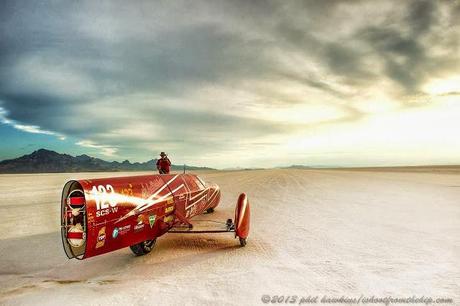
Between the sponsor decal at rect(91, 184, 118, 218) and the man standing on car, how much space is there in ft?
26.5

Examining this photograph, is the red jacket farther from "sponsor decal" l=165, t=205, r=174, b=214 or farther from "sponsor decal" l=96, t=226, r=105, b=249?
"sponsor decal" l=96, t=226, r=105, b=249

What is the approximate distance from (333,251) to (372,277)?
1754 mm

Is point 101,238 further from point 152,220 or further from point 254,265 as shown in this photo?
point 254,265

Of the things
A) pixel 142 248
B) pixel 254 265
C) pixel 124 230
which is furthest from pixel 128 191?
pixel 254 265

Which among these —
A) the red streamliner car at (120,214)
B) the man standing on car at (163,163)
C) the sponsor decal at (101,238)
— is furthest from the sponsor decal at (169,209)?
the man standing on car at (163,163)

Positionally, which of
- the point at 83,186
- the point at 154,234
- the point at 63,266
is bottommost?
the point at 63,266

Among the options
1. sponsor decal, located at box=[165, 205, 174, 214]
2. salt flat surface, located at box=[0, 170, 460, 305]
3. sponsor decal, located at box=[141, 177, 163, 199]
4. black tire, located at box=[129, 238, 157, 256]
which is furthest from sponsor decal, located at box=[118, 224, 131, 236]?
sponsor decal, located at box=[165, 205, 174, 214]

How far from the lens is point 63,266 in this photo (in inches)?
298

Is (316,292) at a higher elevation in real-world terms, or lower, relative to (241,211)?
lower

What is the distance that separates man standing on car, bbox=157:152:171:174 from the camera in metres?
14.6

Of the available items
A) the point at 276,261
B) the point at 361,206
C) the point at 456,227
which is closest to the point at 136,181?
the point at 276,261

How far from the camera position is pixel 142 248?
25.7 ft

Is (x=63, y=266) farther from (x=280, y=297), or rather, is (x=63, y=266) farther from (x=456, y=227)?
(x=456, y=227)

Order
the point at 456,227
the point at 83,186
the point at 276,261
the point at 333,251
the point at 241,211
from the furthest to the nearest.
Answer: the point at 456,227
the point at 241,211
the point at 333,251
the point at 276,261
the point at 83,186
